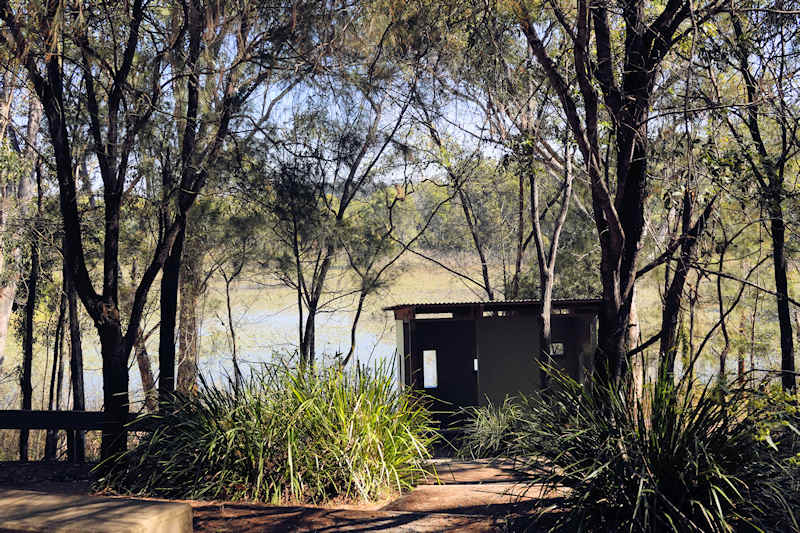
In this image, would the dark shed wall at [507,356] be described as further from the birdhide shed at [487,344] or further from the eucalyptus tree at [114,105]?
the eucalyptus tree at [114,105]

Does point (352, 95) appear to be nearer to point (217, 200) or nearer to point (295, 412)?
point (217, 200)

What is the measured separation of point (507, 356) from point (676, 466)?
30.1 feet

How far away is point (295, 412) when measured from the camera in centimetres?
Answer: 526

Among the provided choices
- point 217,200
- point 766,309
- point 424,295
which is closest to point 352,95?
point 217,200

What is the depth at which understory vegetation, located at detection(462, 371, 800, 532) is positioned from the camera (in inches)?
142

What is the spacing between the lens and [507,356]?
12.9m

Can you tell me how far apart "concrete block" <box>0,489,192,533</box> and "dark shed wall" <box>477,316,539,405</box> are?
374 inches

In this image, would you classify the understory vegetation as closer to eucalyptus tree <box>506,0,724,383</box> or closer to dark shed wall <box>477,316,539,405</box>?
eucalyptus tree <box>506,0,724,383</box>

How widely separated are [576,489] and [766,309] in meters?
20.0

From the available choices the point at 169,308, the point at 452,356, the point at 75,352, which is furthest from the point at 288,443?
the point at 75,352

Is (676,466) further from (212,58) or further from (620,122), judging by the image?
(212,58)

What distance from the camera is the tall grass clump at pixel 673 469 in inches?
142

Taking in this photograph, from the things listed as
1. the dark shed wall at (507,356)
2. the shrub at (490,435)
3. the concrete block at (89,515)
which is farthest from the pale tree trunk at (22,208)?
the concrete block at (89,515)

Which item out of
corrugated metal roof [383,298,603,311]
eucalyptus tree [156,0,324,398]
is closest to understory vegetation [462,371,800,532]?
eucalyptus tree [156,0,324,398]
